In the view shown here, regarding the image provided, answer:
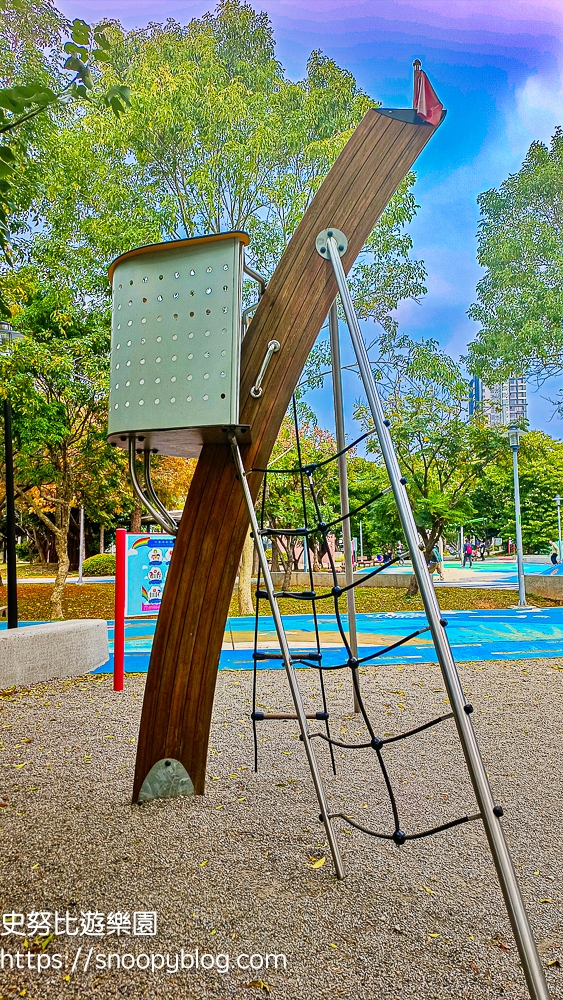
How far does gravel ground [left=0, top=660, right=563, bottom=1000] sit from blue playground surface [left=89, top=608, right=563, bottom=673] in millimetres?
2920

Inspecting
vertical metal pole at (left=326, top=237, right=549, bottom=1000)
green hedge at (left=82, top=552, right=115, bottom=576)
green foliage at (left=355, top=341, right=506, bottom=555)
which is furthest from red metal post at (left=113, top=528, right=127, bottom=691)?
green hedge at (left=82, top=552, right=115, bottom=576)

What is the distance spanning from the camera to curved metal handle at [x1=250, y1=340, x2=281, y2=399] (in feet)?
7.49

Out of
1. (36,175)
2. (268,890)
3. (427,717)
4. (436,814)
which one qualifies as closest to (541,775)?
(436,814)

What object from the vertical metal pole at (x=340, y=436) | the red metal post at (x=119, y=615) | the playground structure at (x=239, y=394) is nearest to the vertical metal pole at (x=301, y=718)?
the playground structure at (x=239, y=394)

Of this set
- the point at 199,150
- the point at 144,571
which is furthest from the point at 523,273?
the point at 144,571

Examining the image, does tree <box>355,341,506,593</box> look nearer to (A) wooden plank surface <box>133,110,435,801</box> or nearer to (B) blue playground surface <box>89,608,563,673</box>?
(B) blue playground surface <box>89,608,563,673</box>

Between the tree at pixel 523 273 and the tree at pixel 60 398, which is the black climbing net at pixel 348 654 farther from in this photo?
the tree at pixel 523 273

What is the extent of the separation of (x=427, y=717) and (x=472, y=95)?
81.1 meters

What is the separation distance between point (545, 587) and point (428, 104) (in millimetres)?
12673

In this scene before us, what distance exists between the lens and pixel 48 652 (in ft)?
17.0

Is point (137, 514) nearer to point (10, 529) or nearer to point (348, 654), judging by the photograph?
point (10, 529)

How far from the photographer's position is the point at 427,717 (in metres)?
3.87

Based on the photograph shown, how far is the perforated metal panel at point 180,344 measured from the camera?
6.74 feet

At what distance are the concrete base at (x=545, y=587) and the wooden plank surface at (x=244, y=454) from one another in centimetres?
1204
